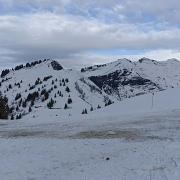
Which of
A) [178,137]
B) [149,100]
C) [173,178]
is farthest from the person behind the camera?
[149,100]

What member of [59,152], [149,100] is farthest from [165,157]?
[149,100]

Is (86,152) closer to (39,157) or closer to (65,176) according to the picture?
(39,157)

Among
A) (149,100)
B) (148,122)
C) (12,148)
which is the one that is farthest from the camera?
(149,100)

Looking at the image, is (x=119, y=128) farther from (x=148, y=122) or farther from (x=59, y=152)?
(x=59, y=152)

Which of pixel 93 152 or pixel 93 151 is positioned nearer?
pixel 93 152

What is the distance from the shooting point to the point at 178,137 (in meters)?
24.8

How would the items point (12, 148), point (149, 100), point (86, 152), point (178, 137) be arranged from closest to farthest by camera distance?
1. point (86, 152)
2. point (12, 148)
3. point (178, 137)
4. point (149, 100)

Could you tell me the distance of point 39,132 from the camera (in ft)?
95.6

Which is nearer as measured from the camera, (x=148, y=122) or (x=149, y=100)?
(x=148, y=122)

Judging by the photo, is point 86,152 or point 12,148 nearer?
point 86,152

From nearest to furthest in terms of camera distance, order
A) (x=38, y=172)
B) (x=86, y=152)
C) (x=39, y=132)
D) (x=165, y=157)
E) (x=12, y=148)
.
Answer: (x=38, y=172) < (x=165, y=157) < (x=86, y=152) < (x=12, y=148) < (x=39, y=132)

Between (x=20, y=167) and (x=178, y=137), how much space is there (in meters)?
9.99

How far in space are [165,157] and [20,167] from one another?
5.82 m

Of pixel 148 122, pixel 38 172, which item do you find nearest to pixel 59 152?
pixel 38 172
